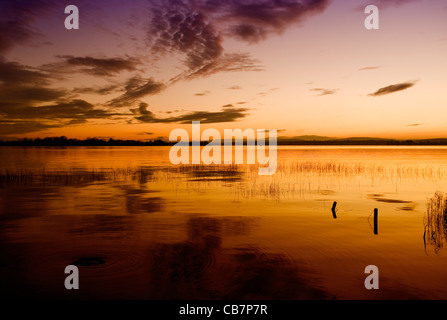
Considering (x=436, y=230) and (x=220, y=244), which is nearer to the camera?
(x=220, y=244)

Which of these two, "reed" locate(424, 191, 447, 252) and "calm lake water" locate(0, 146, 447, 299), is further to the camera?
"reed" locate(424, 191, 447, 252)

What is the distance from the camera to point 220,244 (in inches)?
538

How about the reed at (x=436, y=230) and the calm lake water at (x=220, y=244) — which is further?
the reed at (x=436, y=230)

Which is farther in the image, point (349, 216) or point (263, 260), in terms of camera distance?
point (349, 216)

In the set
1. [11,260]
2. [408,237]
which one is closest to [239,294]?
[11,260]

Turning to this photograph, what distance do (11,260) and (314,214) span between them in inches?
578

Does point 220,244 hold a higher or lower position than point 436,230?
lower

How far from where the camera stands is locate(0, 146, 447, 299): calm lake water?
9.75m

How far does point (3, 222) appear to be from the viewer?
17.4m

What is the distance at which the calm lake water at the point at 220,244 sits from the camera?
9.75 meters

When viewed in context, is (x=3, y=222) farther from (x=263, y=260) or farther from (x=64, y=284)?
(x=263, y=260)
